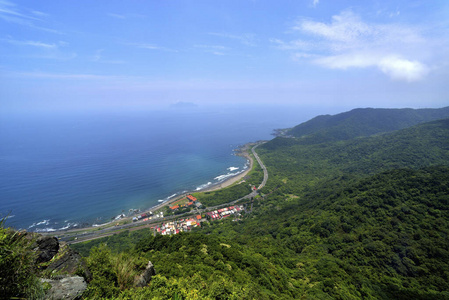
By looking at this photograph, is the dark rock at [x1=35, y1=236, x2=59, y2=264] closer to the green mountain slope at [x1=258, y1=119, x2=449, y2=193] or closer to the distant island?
the distant island

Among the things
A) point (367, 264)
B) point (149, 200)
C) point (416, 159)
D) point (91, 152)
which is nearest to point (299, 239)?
point (367, 264)

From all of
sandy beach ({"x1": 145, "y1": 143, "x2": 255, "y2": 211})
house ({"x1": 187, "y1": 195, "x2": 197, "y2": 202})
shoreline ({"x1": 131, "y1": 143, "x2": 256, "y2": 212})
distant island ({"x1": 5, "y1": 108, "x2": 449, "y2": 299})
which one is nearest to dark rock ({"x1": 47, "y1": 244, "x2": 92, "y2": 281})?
distant island ({"x1": 5, "y1": 108, "x2": 449, "y2": 299})

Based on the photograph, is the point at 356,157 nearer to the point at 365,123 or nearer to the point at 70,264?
the point at 365,123

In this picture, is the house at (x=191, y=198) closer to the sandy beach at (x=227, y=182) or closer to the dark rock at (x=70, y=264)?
the sandy beach at (x=227, y=182)

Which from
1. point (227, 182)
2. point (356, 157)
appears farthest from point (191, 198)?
point (356, 157)

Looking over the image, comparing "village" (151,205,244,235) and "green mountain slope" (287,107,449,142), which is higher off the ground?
"green mountain slope" (287,107,449,142)

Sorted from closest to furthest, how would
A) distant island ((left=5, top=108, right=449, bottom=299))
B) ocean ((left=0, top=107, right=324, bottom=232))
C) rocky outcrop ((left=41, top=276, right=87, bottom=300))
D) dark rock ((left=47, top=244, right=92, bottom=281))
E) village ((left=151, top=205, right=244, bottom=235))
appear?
rocky outcrop ((left=41, top=276, right=87, bottom=300))
dark rock ((left=47, top=244, right=92, bottom=281))
distant island ((left=5, top=108, right=449, bottom=299))
village ((left=151, top=205, right=244, bottom=235))
ocean ((left=0, top=107, right=324, bottom=232))

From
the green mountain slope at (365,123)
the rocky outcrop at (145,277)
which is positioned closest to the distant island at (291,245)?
the rocky outcrop at (145,277)

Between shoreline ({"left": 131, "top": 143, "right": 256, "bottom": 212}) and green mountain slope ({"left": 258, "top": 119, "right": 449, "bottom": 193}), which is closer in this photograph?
shoreline ({"left": 131, "top": 143, "right": 256, "bottom": 212})
